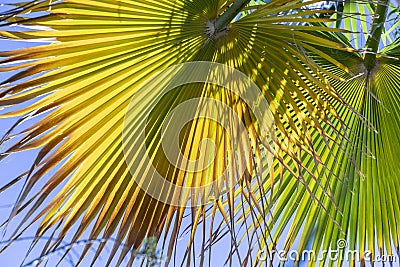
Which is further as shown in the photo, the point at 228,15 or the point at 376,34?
the point at 376,34

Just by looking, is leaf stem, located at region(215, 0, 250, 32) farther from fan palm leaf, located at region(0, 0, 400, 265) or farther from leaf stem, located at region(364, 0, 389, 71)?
leaf stem, located at region(364, 0, 389, 71)

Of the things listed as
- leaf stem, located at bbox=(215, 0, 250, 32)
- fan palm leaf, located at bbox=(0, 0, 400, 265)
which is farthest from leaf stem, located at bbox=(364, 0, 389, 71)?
leaf stem, located at bbox=(215, 0, 250, 32)

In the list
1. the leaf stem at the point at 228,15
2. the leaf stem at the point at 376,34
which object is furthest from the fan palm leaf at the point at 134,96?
the leaf stem at the point at 376,34

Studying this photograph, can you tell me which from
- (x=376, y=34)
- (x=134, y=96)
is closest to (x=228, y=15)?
(x=134, y=96)

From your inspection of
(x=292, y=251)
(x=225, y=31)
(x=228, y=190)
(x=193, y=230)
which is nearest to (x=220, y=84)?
(x=225, y=31)

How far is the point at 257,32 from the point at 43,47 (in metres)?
0.61

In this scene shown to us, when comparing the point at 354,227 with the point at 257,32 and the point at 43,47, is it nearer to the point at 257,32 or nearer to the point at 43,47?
the point at 257,32

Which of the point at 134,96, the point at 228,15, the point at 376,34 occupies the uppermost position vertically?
the point at 376,34

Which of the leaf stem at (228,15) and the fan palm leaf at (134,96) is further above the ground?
the leaf stem at (228,15)

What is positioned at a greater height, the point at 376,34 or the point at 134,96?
the point at 376,34

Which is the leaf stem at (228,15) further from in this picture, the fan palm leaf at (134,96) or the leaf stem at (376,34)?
the leaf stem at (376,34)

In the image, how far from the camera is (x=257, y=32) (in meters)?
1.75

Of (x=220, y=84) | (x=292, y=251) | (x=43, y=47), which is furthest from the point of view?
(x=292, y=251)

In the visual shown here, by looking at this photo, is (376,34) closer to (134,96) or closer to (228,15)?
(228,15)
